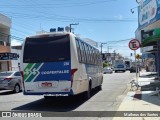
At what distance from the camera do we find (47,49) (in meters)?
15.6

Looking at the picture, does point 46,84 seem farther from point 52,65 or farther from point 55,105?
point 55,105

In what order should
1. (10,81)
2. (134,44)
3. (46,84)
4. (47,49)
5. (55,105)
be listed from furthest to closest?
(10,81) → (134,44) → (55,105) → (47,49) → (46,84)

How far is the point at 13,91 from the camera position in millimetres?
25328

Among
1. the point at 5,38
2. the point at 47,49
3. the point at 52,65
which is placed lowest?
the point at 52,65

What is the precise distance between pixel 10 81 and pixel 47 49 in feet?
30.3

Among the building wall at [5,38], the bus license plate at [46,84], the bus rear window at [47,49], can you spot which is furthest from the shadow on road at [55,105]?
the building wall at [5,38]

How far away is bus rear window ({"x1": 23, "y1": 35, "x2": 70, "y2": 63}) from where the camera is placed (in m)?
15.4

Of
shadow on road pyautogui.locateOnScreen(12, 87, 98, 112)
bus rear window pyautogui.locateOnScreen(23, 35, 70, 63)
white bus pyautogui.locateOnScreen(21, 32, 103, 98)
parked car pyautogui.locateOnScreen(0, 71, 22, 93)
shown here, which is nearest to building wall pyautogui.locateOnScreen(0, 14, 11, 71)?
parked car pyautogui.locateOnScreen(0, 71, 22, 93)

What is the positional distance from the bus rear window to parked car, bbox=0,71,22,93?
8.47 metres

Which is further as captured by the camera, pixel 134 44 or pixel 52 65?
pixel 134 44

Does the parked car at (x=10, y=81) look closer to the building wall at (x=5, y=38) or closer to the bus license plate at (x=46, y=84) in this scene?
the bus license plate at (x=46, y=84)

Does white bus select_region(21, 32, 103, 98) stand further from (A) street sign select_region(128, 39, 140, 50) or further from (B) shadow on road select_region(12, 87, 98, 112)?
(A) street sign select_region(128, 39, 140, 50)

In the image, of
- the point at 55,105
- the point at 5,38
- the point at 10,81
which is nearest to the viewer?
the point at 55,105

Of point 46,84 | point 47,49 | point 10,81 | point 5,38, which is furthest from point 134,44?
point 5,38
